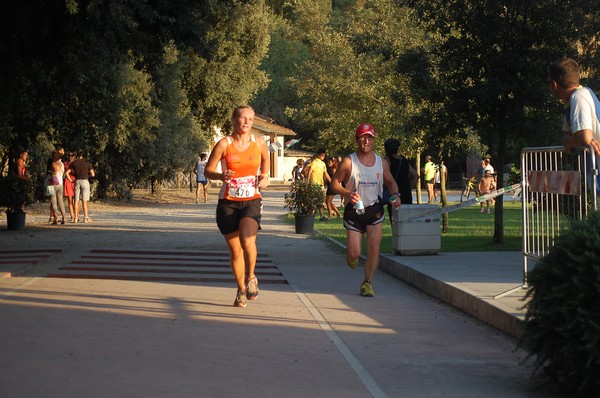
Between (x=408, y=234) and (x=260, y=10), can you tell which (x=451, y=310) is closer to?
(x=408, y=234)

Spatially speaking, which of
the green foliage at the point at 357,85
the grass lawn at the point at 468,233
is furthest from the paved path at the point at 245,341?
the green foliage at the point at 357,85

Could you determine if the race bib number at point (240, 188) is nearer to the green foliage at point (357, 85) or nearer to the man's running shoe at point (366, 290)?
the man's running shoe at point (366, 290)

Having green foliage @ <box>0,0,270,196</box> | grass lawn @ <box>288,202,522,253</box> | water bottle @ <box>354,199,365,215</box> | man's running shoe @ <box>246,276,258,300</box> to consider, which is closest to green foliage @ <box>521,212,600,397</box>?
man's running shoe @ <box>246,276,258,300</box>

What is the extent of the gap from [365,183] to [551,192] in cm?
300

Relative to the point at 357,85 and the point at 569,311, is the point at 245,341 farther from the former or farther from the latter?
the point at 357,85

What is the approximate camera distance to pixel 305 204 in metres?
24.2

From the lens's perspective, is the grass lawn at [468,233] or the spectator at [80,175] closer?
the grass lawn at [468,233]

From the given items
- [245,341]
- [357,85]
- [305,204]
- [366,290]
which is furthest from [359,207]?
[357,85]

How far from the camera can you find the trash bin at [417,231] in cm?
1546

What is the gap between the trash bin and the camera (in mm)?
15461

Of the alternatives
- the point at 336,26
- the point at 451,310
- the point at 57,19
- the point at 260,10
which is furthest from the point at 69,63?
the point at 336,26

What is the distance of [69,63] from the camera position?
52.2ft

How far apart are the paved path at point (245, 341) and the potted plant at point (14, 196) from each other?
901cm

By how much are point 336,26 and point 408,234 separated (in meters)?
61.8
